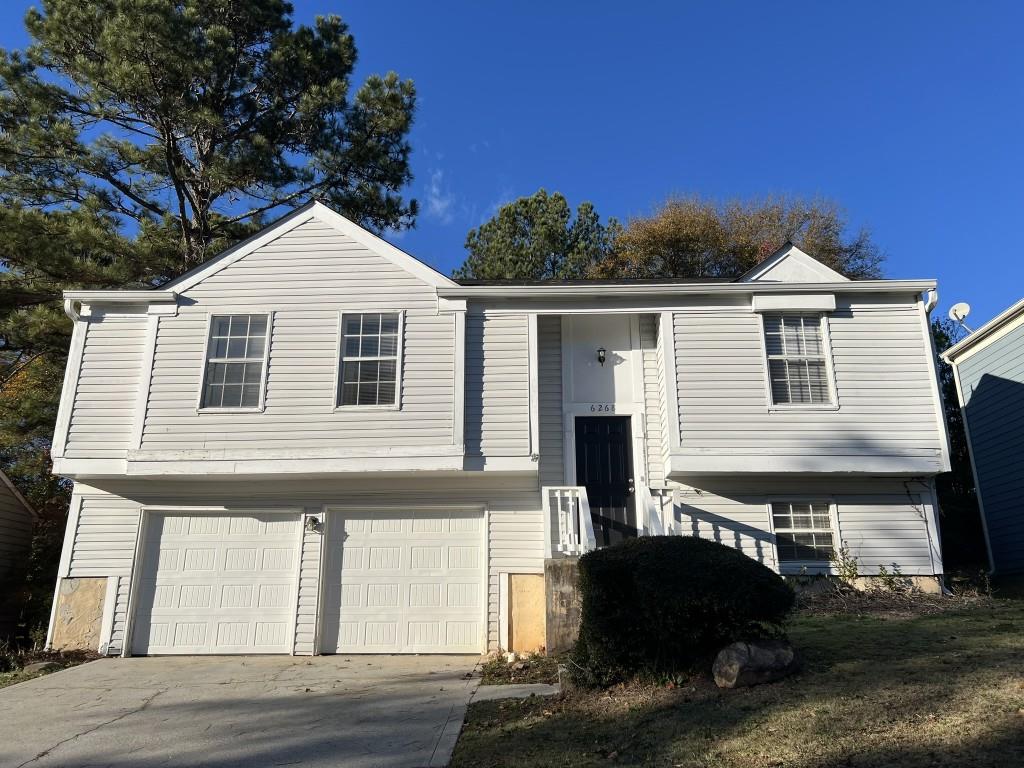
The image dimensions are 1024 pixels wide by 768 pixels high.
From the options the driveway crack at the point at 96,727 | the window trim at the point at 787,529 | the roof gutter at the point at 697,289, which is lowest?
the driveway crack at the point at 96,727

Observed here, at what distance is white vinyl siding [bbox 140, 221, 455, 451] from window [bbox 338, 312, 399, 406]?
15cm

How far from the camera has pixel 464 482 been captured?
34.9 ft

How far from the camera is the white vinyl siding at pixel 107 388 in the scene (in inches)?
412

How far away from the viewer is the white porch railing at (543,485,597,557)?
8953 millimetres

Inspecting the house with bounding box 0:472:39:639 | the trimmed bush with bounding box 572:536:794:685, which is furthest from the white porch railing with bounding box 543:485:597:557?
the house with bounding box 0:472:39:639

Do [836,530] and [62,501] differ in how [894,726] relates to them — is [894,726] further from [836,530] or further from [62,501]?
[62,501]

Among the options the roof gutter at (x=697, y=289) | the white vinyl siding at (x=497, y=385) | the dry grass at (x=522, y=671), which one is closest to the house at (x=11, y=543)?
the white vinyl siding at (x=497, y=385)

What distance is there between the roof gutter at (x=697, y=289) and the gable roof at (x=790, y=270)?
0.31 m

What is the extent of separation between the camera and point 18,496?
12930 mm

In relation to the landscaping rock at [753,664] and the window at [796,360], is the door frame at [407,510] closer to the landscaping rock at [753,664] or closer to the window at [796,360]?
the window at [796,360]

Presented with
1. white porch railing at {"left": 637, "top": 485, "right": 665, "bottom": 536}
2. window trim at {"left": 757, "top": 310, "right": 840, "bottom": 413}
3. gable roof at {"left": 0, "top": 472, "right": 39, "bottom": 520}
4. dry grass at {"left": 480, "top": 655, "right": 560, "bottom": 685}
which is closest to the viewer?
dry grass at {"left": 480, "top": 655, "right": 560, "bottom": 685}

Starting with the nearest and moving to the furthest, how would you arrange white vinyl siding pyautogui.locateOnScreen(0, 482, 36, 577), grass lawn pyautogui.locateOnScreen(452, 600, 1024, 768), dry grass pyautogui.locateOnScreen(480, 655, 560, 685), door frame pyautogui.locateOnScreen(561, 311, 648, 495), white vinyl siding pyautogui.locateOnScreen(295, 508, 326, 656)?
1. grass lawn pyautogui.locateOnScreen(452, 600, 1024, 768)
2. dry grass pyautogui.locateOnScreen(480, 655, 560, 685)
3. white vinyl siding pyautogui.locateOnScreen(295, 508, 326, 656)
4. door frame pyautogui.locateOnScreen(561, 311, 648, 495)
5. white vinyl siding pyautogui.locateOnScreen(0, 482, 36, 577)

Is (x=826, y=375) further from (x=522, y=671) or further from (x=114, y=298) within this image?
(x=114, y=298)

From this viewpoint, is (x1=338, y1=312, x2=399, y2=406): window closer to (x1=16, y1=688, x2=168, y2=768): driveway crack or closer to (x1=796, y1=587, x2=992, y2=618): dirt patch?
(x1=16, y1=688, x2=168, y2=768): driveway crack
